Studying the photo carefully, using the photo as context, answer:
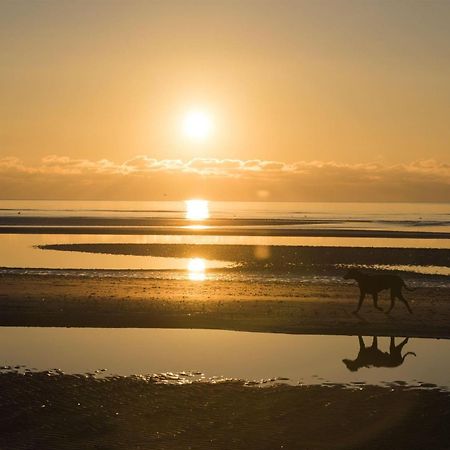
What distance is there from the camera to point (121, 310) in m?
25.9

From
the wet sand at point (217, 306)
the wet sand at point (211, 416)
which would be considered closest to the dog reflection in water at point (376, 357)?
the wet sand at point (217, 306)

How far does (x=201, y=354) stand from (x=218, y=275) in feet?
68.5

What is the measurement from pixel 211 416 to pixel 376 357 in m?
6.90

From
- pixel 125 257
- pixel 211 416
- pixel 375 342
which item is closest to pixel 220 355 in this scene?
pixel 375 342

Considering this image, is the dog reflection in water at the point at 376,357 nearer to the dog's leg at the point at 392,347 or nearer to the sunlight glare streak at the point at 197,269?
the dog's leg at the point at 392,347

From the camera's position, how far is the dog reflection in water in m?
17.3

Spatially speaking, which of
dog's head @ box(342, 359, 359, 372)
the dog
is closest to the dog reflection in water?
dog's head @ box(342, 359, 359, 372)

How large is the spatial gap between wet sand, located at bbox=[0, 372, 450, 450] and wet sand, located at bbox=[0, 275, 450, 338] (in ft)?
25.5

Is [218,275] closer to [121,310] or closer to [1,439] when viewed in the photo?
[121,310]

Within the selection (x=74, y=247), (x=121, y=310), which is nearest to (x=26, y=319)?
(x=121, y=310)

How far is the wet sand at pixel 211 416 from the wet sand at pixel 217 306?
7787 mm

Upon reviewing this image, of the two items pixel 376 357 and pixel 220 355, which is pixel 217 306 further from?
pixel 376 357

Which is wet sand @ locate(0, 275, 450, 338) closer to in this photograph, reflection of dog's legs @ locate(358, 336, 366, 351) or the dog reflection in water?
reflection of dog's legs @ locate(358, 336, 366, 351)

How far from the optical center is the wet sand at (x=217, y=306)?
23141 mm
